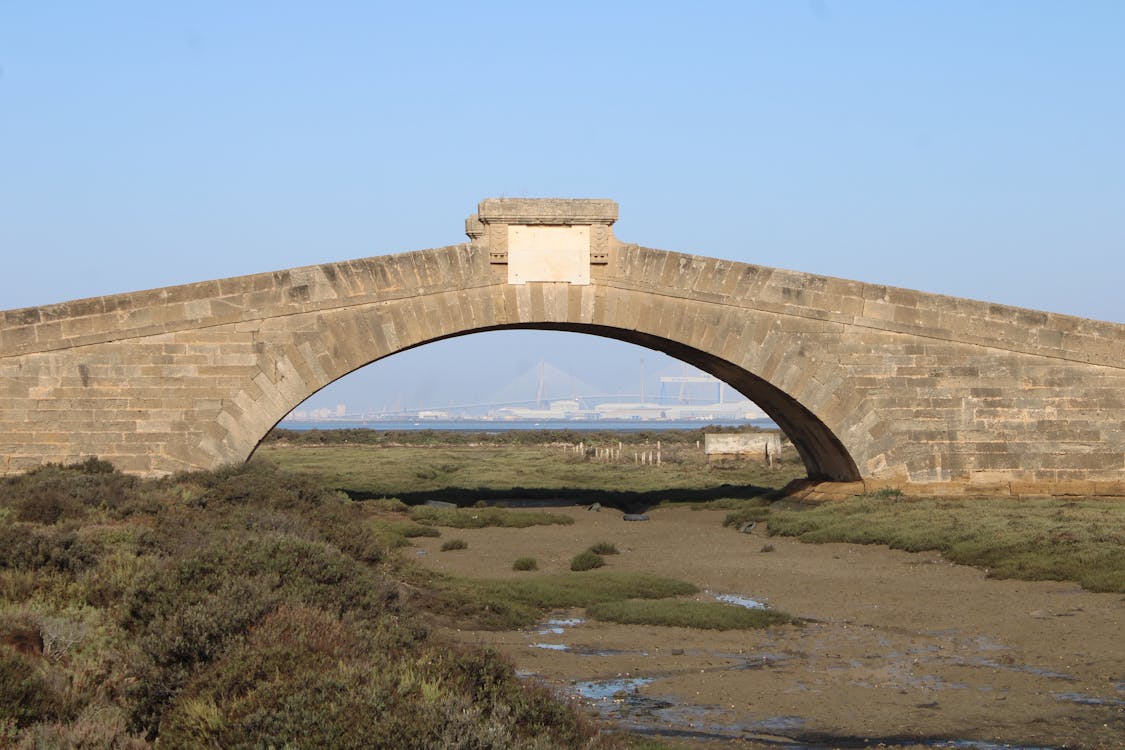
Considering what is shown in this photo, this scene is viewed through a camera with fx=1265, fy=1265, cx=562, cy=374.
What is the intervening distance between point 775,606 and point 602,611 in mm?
2038

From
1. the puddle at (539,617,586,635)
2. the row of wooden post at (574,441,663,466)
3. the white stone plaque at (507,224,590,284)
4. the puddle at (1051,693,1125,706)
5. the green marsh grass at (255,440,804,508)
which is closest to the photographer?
the puddle at (1051,693,1125,706)

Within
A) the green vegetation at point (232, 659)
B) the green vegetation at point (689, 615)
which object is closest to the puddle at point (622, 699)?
the green vegetation at point (232, 659)

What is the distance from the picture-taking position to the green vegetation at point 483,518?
22.4 m

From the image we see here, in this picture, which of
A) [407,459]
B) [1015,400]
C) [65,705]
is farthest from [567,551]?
[407,459]

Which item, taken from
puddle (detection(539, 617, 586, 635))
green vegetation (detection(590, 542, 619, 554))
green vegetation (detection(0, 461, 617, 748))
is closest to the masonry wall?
green vegetation (detection(590, 542, 619, 554))

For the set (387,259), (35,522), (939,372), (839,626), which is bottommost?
(839,626)

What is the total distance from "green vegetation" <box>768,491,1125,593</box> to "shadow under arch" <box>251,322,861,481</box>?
1.22 m

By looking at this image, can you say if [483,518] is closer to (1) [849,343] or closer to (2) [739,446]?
(1) [849,343]

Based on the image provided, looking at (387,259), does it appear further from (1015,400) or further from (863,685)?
(863,685)

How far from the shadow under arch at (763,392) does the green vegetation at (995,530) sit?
122 centimetres

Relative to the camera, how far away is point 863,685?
939 centimetres

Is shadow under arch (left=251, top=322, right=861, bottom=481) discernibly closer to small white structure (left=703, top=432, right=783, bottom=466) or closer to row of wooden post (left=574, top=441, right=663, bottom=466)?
small white structure (left=703, top=432, right=783, bottom=466)

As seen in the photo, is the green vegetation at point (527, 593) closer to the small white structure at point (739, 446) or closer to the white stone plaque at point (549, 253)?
the white stone plaque at point (549, 253)

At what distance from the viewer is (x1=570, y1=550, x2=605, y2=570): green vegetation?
1647 centimetres
